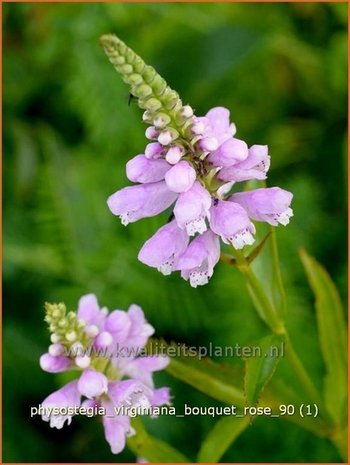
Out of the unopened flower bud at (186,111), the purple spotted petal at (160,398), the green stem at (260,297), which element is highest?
the unopened flower bud at (186,111)

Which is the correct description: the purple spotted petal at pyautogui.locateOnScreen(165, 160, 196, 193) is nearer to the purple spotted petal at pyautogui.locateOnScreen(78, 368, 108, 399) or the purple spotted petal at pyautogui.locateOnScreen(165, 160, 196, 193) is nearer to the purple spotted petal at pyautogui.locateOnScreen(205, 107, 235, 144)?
the purple spotted petal at pyautogui.locateOnScreen(205, 107, 235, 144)

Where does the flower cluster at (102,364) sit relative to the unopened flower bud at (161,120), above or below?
below

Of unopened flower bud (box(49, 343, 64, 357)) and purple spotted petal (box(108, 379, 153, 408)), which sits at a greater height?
unopened flower bud (box(49, 343, 64, 357))

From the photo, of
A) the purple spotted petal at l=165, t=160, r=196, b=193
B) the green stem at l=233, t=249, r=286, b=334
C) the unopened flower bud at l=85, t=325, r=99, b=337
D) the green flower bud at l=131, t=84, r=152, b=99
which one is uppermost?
the green flower bud at l=131, t=84, r=152, b=99

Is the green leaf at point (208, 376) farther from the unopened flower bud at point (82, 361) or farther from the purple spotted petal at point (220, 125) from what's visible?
the purple spotted petal at point (220, 125)

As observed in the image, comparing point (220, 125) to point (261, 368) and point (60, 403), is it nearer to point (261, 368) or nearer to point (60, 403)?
point (261, 368)

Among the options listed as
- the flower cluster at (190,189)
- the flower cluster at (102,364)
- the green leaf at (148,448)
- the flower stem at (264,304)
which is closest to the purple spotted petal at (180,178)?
the flower cluster at (190,189)

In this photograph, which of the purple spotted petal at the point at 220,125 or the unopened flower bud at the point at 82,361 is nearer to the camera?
the purple spotted petal at the point at 220,125

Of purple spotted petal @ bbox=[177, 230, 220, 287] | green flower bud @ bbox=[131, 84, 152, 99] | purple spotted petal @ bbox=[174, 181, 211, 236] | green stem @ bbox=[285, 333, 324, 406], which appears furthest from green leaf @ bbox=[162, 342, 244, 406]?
green flower bud @ bbox=[131, 84, 152, 99]
